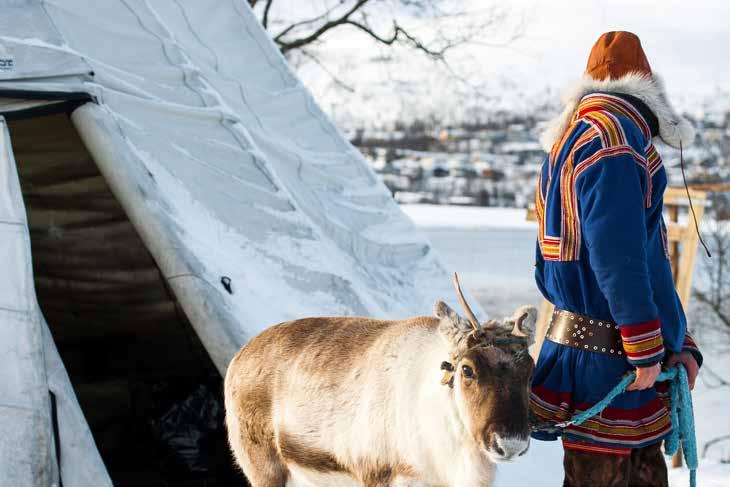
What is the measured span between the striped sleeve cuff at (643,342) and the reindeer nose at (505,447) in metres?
0.41

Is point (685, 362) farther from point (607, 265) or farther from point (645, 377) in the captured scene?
point (607, 265)

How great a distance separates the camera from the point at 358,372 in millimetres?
2658

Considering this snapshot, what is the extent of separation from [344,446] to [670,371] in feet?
2.99

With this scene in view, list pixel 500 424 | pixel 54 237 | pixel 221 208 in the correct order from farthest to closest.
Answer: pixel 54 237 < pixel 221 208 < pixel 500 424

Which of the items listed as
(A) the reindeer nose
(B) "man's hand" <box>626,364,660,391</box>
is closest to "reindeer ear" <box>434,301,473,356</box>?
(A) the reindeer nose

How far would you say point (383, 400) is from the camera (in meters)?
2.55

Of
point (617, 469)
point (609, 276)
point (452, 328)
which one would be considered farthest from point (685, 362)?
point (452, 328)

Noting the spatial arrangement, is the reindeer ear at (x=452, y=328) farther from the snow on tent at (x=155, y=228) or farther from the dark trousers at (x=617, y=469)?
the snow on tent at (x=155, y=228)

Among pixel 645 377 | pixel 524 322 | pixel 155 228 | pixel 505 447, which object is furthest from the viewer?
pixel 155 228

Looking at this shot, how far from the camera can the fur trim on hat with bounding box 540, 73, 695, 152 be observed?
257 centimetres

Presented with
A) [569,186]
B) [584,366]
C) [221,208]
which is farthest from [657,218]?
[221,208]

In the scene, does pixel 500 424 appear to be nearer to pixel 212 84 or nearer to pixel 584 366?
pixel 584 366

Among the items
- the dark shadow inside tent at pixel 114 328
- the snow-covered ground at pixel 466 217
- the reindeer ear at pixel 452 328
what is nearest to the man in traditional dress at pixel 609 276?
the reindeer ear at pixel 452 328

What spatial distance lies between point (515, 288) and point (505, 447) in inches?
631
